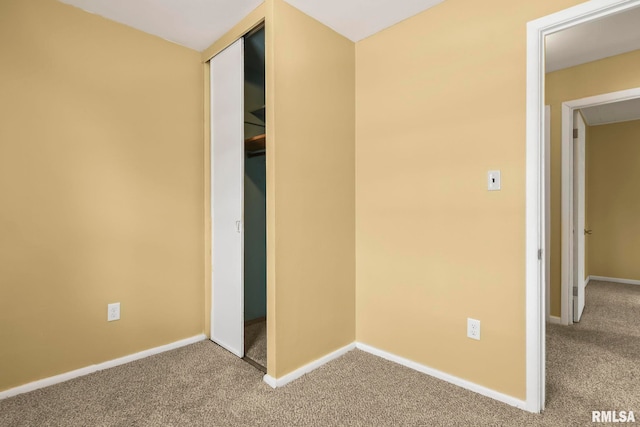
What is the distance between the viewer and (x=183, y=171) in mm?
2600

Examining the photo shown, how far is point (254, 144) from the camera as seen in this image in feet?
9.39

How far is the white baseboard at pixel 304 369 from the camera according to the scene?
198 cm

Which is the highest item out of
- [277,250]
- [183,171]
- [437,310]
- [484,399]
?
[183,171]

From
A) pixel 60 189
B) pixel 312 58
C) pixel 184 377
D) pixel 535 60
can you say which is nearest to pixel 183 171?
pixel 60 189

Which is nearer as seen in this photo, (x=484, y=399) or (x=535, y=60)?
(x=535, y=60)

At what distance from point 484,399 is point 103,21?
3369 millimetres

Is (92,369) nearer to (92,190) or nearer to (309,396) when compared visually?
(92,190)

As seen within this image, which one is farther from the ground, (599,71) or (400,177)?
(599,71)

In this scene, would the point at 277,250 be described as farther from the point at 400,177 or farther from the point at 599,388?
the point at 599,388

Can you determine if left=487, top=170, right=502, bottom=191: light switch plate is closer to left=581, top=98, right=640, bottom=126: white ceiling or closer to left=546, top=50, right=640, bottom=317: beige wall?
left=546, top=50, right=640, bottom=317: beige wall

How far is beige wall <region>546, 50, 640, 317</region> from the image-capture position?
109 inches

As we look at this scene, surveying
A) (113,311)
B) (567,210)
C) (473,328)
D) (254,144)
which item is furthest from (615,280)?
(113,311)

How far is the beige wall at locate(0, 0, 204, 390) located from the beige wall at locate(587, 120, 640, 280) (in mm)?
5808

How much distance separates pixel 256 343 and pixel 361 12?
8.37 feet
